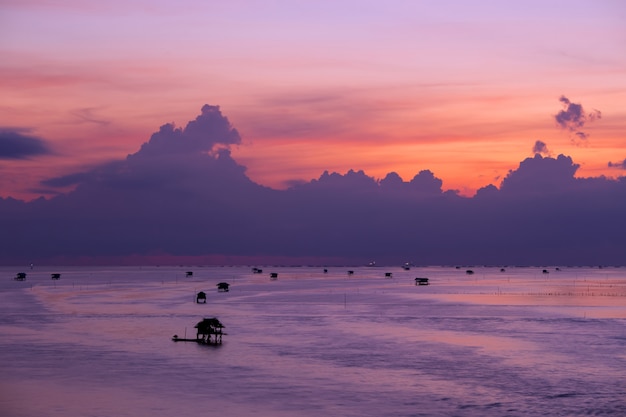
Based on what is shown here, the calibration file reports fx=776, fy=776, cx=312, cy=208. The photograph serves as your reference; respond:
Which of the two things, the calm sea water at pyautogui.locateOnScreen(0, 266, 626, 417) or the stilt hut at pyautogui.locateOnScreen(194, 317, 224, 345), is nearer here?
the calm sea water at pyautogui.locateOnScreen(0, 266, 626, 417)

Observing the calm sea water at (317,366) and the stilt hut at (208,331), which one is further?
the stilt hut at (208,331)

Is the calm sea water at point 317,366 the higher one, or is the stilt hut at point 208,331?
the stilt hut at point 208,331

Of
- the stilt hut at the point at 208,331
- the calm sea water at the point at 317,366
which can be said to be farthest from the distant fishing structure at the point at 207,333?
the calm sea water at the point at 317,366

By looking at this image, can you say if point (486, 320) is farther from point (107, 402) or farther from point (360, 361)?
point (107, 402)

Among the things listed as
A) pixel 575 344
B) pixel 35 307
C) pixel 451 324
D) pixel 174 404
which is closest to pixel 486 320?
pixel 451 324

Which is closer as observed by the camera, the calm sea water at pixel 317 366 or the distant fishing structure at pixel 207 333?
the calm sea water at pixel 317 366

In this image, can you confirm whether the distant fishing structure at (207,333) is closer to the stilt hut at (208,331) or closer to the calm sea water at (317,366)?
the stilt hut at (208,331)

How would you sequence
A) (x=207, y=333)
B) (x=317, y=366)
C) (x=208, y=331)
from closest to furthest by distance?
(x=317, y=366) → (x=208, y=331) → (x=207, y=333)

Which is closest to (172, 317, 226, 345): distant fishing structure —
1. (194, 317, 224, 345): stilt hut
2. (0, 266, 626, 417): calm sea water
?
(194, 317, 224, 345): stilt hut

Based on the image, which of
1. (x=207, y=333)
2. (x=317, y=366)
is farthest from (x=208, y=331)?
(x=317, y=366)

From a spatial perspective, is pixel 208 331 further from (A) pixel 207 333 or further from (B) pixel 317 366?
(B) pixel 317 366

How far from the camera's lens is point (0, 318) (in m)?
79.8

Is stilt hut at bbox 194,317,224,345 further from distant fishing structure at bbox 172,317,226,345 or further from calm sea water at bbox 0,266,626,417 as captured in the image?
calm sea water at bbox 0,266,626,417

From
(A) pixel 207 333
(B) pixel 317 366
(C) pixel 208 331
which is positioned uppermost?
(C) pixel 208 331
